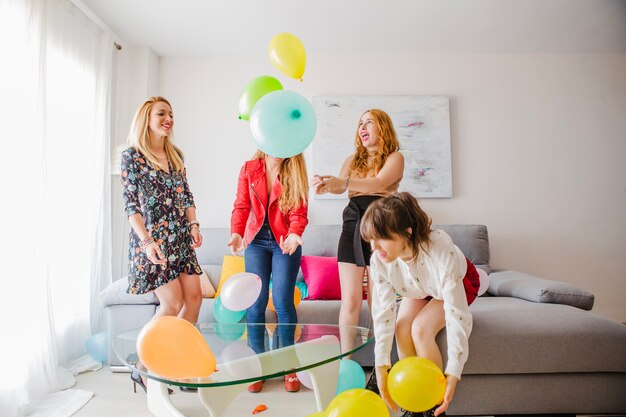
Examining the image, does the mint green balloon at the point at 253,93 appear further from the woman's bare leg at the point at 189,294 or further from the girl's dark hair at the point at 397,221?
the girl's dark hair at the point at 397,221

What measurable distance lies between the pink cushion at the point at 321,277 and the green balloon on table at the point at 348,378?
1024 millimetres

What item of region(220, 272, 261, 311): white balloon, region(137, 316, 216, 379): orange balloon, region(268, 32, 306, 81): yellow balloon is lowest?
region(137, 316, 216, 379): orange balloon

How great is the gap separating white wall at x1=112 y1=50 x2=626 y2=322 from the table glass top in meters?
1.86

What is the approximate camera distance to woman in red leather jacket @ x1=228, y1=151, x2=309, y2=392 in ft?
6.38

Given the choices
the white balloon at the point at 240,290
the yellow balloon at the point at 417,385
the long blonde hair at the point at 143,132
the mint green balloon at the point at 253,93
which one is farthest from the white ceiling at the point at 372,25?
the yellow balloon at the point at 417,385

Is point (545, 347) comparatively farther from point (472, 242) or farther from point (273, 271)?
point (472, 242)

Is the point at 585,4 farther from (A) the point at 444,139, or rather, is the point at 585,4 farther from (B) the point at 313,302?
(B) the point at 313,302

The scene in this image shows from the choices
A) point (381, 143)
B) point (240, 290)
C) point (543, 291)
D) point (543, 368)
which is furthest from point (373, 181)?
point (543, 291)

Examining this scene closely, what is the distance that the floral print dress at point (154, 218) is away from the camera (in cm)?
183

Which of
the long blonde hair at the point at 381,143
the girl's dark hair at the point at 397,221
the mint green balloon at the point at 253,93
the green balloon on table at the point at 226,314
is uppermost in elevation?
the mint green balloon at the point at 253,93

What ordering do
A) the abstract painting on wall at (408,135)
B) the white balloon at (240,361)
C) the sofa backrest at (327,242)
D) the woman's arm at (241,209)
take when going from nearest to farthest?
the white balloon at (240,361), the woman's arm at (241,209), the sofa backrest at (327,242), the abstract painting on wall at (408,135)

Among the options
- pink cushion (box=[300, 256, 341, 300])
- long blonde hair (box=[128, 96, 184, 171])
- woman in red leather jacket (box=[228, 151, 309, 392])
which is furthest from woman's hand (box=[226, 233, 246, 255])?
pink cushion (box=[300, 256, 341, 300])

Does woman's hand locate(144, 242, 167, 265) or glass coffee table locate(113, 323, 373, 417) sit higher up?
woman's hand locate(144, 242, 167, 265)

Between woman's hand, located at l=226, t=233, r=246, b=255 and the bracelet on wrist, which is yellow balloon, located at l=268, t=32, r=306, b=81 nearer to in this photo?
woman's hand, located at l=226, t=233, r=246, b=255
